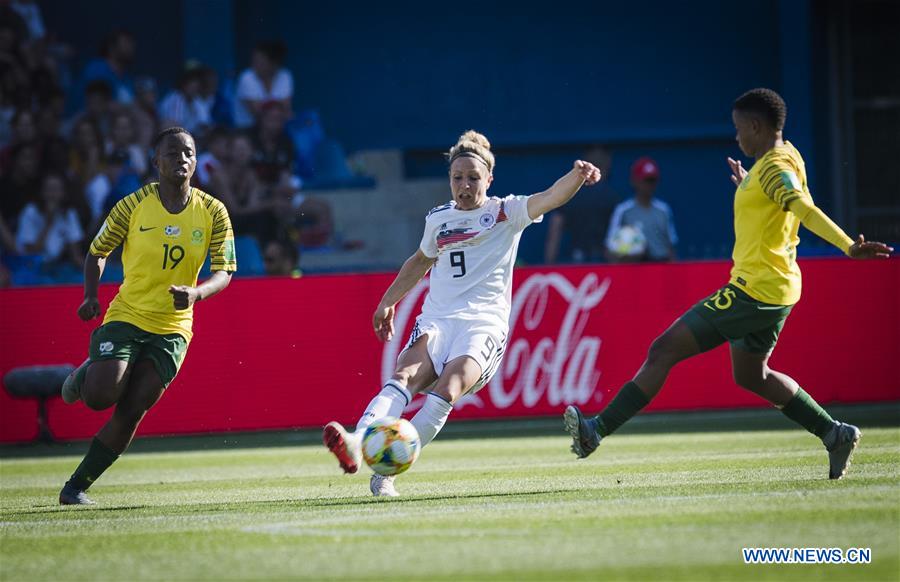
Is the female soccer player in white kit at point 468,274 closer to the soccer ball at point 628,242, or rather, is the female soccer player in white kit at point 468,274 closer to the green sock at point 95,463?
the green sock at point 95,463

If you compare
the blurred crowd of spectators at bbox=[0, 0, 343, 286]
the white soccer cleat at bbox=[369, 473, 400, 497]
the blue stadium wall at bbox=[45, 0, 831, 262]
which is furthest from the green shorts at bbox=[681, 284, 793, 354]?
the blue stadium wall at bbox=[45, 0, 831, 262]

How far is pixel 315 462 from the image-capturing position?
1184 centimetres

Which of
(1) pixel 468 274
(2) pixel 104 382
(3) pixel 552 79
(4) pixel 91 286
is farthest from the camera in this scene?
(3) pixel 552 79

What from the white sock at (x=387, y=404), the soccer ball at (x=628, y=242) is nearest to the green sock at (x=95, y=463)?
the white sock at (x=387, y=404)

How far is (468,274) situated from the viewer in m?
8.52

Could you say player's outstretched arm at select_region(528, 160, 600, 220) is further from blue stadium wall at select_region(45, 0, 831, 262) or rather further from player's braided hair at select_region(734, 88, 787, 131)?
blue stadium wall at select_region(45, 0, 831, 262)

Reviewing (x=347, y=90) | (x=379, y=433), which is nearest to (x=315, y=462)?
(x=379, y=433)

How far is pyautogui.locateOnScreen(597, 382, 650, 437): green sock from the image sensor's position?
8.39 metres

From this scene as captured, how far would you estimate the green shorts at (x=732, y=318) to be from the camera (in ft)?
27.1

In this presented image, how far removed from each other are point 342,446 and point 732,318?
254cm

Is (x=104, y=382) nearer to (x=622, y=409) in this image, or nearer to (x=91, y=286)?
(x=91, y=286)

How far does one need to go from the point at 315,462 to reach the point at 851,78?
13.6m

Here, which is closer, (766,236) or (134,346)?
(766,236)
